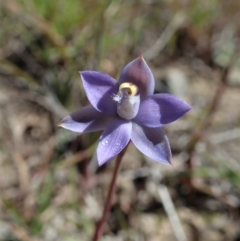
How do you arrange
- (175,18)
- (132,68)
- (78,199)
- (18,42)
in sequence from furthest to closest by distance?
1. (175,18)
2. (18,42)
3. (78,199)
4. (132,68)

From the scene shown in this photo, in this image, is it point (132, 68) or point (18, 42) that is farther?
point (18, 42)

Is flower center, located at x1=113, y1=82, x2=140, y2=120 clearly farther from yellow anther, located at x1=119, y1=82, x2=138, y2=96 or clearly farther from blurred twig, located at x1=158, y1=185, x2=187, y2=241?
blurred twig, located at x1=158, y1=185, x2=187, y2=241

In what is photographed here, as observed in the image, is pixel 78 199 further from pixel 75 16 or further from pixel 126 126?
pixel 75 16

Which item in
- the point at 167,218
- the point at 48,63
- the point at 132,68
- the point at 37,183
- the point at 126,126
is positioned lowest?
the point at 167,218

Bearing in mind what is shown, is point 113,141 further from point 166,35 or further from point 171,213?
point 166,35

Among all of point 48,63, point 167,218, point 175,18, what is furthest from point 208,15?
point 167,218

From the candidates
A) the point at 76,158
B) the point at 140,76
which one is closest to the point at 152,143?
the point at 140,76

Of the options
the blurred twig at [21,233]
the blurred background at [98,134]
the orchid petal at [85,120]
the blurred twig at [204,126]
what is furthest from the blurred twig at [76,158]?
the orchid petal at [85,120]

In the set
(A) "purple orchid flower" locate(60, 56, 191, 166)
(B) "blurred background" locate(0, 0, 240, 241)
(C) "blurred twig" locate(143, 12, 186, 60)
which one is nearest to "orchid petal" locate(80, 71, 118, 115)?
(A) "purple orchid flower" locate(60, 56, 191, 166)
